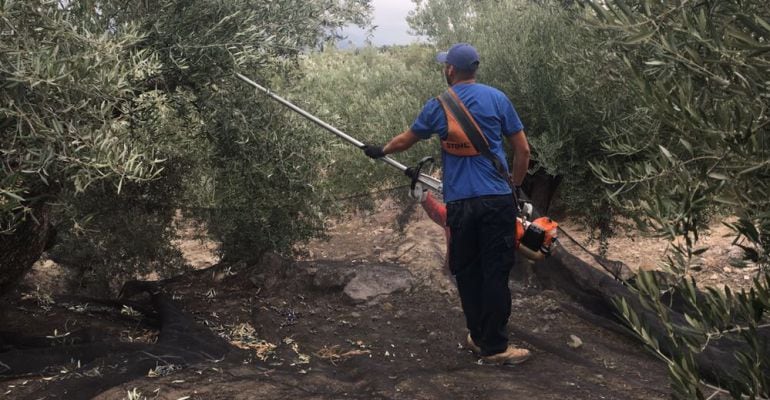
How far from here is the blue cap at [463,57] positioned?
18.6 ft

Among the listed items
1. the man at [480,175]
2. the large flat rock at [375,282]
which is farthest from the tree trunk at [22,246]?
the large flat rock at [375,282]

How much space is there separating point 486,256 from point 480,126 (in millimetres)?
1100

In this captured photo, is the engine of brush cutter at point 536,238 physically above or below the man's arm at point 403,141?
below

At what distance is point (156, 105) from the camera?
548 cm

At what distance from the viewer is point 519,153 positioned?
5871 mm

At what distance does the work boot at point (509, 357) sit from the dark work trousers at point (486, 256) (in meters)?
0.05

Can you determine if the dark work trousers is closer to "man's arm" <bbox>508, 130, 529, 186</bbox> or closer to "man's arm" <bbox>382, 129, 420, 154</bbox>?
"man's arm" <bbox>508, 130, 529, 186</bbox>

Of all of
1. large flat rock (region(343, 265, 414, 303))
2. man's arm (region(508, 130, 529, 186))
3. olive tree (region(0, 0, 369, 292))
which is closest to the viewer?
olive tree (region(0, 0, 369, 292))

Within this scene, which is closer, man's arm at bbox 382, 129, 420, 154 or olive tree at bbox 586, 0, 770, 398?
olive tree at bbox 586, 0, 770, 398

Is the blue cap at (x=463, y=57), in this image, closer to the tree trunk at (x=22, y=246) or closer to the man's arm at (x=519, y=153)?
the man's arm at (x=519, y=153)

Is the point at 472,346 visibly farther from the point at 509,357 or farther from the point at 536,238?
the point at 536,238

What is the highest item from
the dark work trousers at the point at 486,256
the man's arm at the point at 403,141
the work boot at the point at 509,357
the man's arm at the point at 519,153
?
the man's arm at the point at 403,141

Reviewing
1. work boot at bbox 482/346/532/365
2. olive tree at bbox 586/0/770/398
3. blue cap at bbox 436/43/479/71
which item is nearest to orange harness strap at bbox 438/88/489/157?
blue cap at bbox 436/43/479/71

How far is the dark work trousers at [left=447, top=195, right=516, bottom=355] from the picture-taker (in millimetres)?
5699
